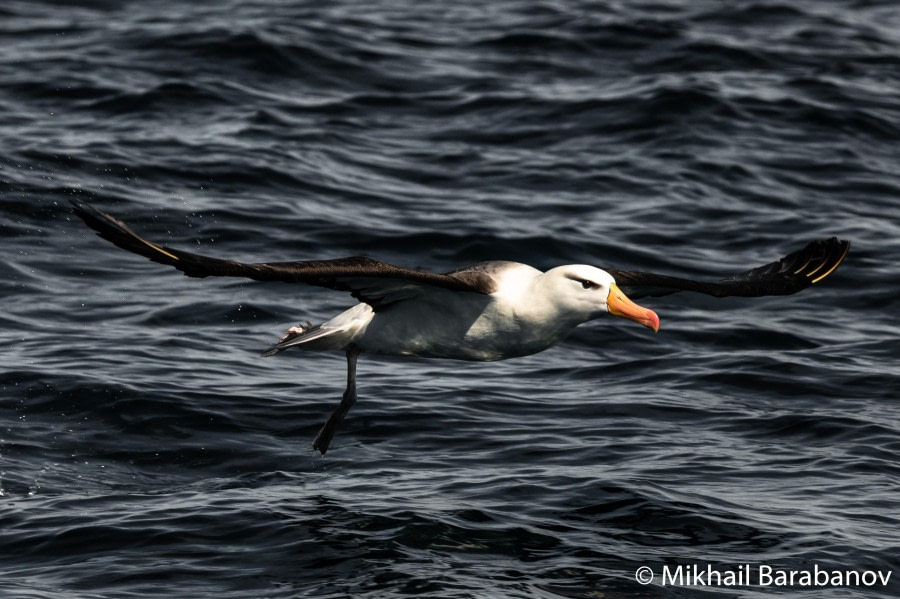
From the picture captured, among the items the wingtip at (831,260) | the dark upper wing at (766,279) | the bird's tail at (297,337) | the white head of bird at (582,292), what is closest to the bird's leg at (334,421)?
the bird's tail at (297,337)

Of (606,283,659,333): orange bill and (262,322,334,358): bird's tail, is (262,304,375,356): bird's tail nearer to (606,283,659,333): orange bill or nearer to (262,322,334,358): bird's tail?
(262,322,334,358): bird's tail

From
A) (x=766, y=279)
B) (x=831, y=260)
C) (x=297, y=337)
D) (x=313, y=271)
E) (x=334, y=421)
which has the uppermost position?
(x=313, y=271)

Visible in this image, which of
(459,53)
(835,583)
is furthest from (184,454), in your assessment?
(459,53)

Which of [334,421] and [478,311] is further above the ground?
[478,311]

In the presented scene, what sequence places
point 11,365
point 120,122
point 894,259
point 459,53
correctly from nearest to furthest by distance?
1. point 11,365
2. point 894,259
3. point 120,122
4. point 459,53

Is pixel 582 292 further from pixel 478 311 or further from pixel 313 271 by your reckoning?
pixel 313 271

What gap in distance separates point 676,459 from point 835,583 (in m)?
2.35

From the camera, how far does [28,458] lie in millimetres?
12023

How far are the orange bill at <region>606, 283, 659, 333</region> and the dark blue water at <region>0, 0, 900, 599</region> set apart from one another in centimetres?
166

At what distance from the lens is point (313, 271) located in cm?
934

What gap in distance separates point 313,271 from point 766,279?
4.57 m

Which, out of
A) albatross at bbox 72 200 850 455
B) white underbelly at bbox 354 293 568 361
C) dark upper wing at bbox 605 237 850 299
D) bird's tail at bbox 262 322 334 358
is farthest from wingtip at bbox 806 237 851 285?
bird's tail at bbox 262 322 334 358

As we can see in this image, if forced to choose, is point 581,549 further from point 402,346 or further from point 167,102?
point 167,102

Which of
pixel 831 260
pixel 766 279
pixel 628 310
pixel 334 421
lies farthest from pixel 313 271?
pixel 831 260
